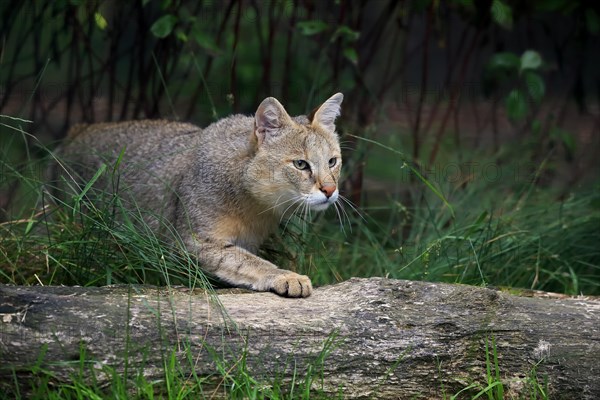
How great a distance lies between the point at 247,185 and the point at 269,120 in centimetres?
34

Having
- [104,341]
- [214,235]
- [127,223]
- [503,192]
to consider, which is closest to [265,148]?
[214,235]

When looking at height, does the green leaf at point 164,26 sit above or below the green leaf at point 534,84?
above

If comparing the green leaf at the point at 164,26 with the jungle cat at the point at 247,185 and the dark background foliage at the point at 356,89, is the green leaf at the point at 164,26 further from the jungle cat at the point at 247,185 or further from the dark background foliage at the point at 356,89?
the jungle cat at the point at 247,185

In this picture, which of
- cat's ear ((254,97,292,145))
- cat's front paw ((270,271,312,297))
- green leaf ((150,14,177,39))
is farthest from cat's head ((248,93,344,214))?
green leaf ((150,14,177,39))

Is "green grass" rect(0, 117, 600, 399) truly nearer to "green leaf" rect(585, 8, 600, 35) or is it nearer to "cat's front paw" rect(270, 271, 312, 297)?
"cat's front paw" rect(270, 271, 312, 297)

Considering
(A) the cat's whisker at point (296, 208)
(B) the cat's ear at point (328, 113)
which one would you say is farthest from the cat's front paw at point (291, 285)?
(B) the cat's ear at point (328, 113)

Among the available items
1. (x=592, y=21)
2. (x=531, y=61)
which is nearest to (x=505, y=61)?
(x=531, y=61)

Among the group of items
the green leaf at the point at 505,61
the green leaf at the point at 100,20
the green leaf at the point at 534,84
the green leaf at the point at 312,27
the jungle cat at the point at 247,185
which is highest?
the green leaf at the point at 312,27

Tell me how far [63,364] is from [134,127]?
257 centimetres

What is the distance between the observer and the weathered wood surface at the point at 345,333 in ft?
10.9

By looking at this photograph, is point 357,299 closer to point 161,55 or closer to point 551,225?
point 551,225

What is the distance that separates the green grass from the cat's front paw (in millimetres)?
310

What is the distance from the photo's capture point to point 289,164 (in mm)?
4492

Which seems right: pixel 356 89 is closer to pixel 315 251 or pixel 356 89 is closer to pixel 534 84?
pixel 534 84
